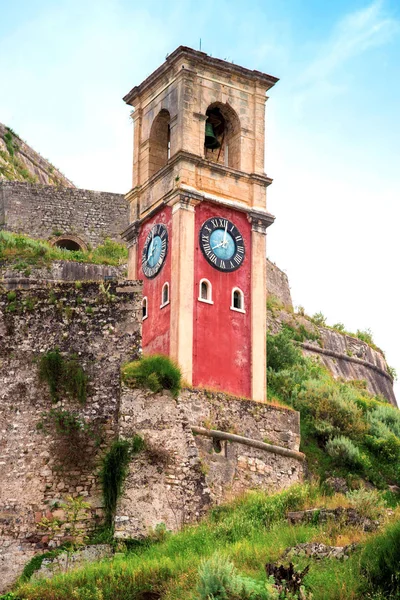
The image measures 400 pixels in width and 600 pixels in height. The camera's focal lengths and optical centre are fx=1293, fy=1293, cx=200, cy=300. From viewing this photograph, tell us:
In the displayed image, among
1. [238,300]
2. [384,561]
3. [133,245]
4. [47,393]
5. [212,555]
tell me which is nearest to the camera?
[384,561]

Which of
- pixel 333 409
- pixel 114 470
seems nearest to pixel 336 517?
pixel 114 470

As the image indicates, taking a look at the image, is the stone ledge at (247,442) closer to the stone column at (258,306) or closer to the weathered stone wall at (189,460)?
the weathered stone wall at (189,460)

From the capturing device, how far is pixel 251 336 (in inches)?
1243

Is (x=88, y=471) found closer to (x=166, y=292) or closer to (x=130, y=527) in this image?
(x=130, y=527)

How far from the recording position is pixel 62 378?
2405 cm

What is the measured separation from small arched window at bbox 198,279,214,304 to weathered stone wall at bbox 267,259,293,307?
14.8 meters

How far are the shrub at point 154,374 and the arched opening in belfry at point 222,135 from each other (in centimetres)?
963

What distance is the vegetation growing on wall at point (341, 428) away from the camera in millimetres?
28766

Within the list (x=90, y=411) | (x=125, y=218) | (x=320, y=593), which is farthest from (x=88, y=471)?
(x=125, y=218)

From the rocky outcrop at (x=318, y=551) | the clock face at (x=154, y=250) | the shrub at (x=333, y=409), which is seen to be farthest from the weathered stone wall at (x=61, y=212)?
the rocky outcrop at (x=318, y=551)

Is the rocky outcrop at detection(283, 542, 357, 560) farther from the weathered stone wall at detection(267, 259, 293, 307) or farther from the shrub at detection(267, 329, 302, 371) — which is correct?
the weathered stone wall at detection(267, 259, 293, 307)

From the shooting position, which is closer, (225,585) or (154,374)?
(225,585)

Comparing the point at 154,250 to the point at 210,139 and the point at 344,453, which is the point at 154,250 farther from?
the point at 344,453

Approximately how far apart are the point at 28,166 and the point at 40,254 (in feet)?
36.8
